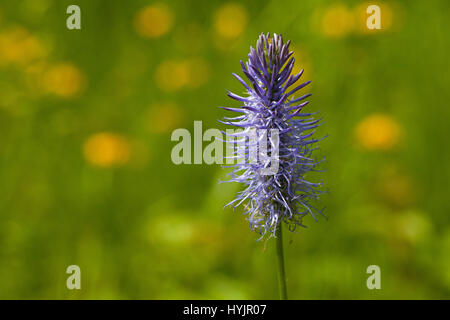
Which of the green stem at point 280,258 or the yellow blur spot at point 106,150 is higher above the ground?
the yellow blur spot at point 106,150

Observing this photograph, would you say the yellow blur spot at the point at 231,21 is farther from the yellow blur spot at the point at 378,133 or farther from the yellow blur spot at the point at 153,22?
the yellow blur spot at the point at 378,133

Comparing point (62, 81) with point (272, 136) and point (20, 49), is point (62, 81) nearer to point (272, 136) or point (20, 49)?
point (20, 49)

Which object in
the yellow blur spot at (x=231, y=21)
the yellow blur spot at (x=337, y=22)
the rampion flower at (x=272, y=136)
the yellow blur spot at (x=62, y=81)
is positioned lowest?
the rampion flower at (x=272, y=136)

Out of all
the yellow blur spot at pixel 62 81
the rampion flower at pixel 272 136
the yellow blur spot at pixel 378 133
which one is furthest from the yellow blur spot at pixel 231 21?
the rampion flower at pixel 272 136

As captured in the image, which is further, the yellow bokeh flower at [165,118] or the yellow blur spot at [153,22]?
the yellow blur spot at [153,22]

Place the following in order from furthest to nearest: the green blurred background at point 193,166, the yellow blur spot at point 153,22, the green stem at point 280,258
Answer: the yellow blur spot at point 153,22 → the green blurred background at point 193,166 → the green stem at point 280,258

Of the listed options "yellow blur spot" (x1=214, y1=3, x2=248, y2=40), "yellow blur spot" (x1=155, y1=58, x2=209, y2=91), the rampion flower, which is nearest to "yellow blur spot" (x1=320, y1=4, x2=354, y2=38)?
"yellow blur spot" (x1=214, y1=3, x2=248, y2=40)
